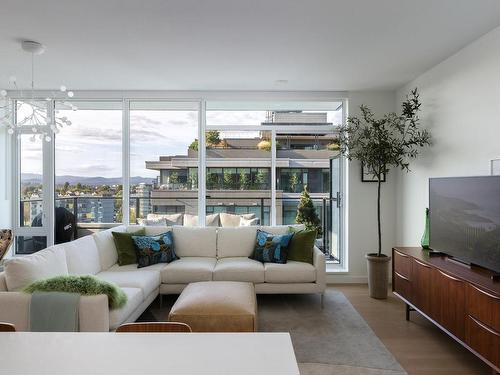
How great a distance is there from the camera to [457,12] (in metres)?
2.65

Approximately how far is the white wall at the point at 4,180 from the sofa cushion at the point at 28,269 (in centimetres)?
254

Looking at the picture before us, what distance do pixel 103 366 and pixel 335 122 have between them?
15.1 ft

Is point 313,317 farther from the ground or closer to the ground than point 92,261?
closer to the ground

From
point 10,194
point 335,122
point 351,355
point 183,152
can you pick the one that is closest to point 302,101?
point 335,122

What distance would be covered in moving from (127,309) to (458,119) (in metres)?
3.50

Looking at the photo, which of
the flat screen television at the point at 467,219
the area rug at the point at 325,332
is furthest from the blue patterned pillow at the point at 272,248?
the flat screen television at the point at 467,219

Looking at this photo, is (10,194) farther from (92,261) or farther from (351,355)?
(351,355)

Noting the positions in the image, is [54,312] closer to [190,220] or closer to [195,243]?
[195,243]

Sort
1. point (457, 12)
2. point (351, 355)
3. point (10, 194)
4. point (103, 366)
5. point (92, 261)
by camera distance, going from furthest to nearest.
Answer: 1. point (10, 194)
2. point (92, 261)
3. point (351, 355)
4. point (457, 12)
5. point (103, 366)

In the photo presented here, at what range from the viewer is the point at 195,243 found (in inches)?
177

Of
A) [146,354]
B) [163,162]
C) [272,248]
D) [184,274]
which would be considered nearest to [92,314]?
[184,274]

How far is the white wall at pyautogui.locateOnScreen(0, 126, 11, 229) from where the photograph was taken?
16.1ft

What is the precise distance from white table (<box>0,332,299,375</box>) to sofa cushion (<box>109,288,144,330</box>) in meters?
1.44

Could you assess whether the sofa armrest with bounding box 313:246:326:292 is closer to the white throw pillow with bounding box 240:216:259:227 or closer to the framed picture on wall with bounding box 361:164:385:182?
the white throw pillow with bounding box 240:216:259:227
